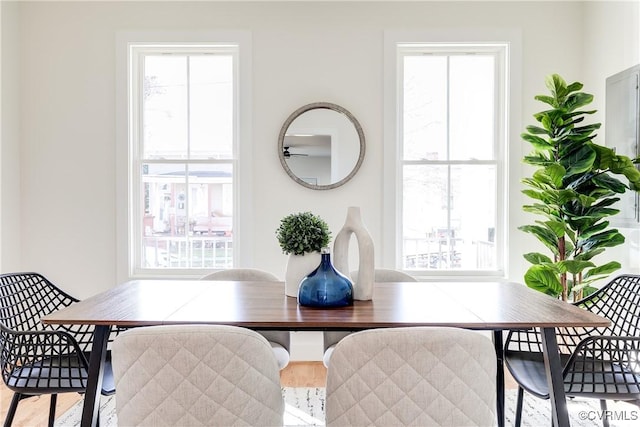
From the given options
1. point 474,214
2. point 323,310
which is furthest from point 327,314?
point 474,214

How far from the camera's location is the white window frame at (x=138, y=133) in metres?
3.02

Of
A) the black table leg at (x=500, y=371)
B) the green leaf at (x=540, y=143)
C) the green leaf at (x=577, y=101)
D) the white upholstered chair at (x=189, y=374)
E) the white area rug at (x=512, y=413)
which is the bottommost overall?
the white area rug at (x=512, y=413)

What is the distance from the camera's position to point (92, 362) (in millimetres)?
1438

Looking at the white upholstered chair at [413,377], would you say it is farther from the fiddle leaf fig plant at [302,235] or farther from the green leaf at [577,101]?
the green leaf at [577,101]

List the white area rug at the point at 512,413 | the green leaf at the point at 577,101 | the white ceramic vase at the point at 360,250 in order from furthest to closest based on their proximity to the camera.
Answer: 1. the green leaf at the point at 577,101
2. the white area rug at the point at 512,413
3. the white ceramic vase at the point at 360,250

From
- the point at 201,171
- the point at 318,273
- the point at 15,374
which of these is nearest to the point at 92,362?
the point at 15,374

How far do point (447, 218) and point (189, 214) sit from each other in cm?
195

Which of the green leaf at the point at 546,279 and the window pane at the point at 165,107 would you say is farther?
the window pane at the point at 165,107

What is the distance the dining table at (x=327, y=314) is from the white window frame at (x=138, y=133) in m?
1.28

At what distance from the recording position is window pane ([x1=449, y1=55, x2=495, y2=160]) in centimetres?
312

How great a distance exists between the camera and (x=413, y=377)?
1.10 metres

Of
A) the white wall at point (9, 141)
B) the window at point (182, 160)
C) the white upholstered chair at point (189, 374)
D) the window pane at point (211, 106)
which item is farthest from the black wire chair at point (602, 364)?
the white wall at point (9, 141)

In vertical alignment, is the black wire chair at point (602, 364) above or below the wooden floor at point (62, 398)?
above

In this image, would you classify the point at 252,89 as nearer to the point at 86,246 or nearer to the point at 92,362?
the point at 86,246
